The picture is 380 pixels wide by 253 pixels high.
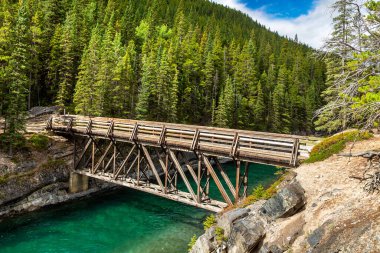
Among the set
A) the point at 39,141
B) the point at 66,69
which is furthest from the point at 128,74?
the point at 39,141

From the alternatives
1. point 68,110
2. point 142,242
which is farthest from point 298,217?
point 68,110

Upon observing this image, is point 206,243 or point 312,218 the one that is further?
point 206,243

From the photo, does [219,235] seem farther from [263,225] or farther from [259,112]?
[259,112]

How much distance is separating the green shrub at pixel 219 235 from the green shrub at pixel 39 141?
20251mm

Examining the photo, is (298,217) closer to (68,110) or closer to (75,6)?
(68,110)

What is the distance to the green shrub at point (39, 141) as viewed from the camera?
24152 millimetres

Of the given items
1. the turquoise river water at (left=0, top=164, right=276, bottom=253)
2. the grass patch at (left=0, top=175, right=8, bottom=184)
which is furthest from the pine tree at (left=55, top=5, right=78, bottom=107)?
the turquoise river water at (left=0, top=164, right=276, bottom=253)

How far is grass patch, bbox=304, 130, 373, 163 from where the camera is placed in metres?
11.9

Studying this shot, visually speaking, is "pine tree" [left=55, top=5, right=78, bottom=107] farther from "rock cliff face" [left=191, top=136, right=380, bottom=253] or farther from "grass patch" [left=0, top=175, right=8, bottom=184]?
"rock cliff face" [left=191, top=136, right=380, bottom=253]

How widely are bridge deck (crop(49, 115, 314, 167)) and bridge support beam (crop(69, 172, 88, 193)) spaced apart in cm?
411

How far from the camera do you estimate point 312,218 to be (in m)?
8.65

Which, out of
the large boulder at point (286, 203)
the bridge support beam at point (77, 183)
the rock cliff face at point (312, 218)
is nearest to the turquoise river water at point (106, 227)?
the bridge support beam at point (77, 183)

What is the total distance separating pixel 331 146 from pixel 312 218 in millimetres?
5120

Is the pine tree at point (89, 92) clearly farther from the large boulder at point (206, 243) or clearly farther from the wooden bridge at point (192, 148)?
the large boulder at point (206, 243)
